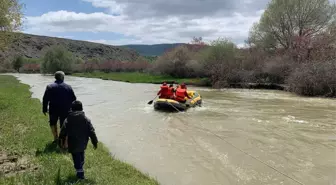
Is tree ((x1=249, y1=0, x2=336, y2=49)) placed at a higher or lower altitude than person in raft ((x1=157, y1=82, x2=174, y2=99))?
higher

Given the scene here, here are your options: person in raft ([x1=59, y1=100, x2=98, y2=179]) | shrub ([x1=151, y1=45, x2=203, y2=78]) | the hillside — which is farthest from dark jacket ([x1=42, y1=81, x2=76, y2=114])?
the hillside

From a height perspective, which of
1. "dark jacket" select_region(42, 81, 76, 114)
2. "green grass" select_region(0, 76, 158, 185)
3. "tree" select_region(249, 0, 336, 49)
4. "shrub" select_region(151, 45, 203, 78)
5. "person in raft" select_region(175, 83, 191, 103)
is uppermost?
"tree" select_region(249, 0, 336, 49)

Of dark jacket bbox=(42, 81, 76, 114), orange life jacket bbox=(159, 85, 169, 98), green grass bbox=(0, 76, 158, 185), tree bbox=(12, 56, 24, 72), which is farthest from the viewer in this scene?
tree bbox=(12, 56, 24, 72)

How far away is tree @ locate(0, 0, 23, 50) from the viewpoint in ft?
49.1

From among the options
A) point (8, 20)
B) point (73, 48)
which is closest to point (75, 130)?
point (8, 20)

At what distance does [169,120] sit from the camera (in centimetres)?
1609

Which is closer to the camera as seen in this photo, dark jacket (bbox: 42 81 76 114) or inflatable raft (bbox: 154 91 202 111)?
dark jacket (bbox: 42 81 76 114)

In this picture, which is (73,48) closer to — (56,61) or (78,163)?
(56,61)

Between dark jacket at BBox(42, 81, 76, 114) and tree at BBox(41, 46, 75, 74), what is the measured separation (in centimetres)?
8027

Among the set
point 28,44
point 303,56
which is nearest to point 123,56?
point 28,44

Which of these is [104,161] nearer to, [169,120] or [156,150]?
[156,150]

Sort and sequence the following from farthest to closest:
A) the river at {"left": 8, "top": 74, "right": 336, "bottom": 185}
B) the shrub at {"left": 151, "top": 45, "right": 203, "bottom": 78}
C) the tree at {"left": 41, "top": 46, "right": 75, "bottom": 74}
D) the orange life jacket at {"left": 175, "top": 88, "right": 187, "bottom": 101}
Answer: the tree at {"left": 41, "top": 46, "right": 75, "bottom": 74} → the shrub at {"left": 151, "top": 45, "right": 203, "bottom": 78} → the orange life jacket at {"left": 175, "top": 88, "right": 187, "bottom": 101} → the river at {"left": 8, "top": 74, "right": 336, "bottom": 185}

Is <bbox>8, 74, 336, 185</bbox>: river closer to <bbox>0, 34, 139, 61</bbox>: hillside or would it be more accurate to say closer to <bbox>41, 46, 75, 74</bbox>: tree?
<bbox>41, 46, 75, 74</bbox>: tree

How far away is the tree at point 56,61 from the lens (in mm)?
83312
